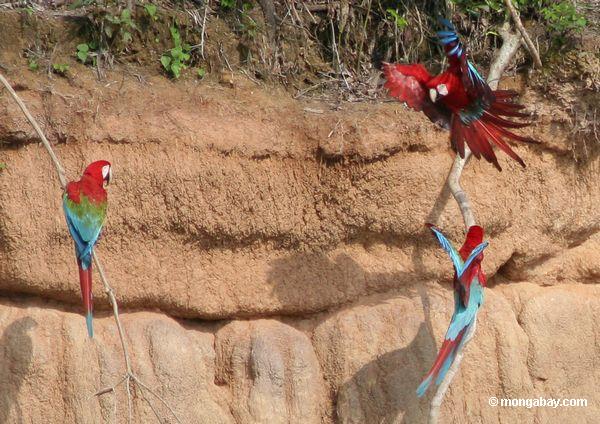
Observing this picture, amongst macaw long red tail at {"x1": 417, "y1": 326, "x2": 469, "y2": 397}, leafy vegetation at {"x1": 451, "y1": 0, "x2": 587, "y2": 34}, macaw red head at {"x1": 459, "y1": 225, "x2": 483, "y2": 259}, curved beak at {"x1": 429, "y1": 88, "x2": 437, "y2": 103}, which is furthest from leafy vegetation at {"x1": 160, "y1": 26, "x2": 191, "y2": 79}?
macaw long red tail at {"x1": 417, "y1": 326, "x2": 469, "y2": 397}

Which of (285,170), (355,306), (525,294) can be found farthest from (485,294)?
(285,170)

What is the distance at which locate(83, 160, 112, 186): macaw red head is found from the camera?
15.5 ft

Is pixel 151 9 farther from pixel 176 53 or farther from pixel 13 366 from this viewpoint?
pixel 13 366

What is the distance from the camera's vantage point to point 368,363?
18.4ft

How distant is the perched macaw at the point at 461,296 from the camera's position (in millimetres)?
5121

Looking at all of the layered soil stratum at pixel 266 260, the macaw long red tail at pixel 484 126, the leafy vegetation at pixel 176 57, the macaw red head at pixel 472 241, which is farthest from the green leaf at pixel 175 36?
the macaw red head at pixel 472 241

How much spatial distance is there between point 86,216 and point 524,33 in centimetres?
256

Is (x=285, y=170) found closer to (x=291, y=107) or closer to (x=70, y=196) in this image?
(x=291, y=107)

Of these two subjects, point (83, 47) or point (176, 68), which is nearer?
point (83, 47)

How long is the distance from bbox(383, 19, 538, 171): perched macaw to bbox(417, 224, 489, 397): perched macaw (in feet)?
1.37

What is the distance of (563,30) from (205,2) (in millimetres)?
2037

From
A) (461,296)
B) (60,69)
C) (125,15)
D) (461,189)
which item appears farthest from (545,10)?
(60,69)

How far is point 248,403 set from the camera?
5.42 metres

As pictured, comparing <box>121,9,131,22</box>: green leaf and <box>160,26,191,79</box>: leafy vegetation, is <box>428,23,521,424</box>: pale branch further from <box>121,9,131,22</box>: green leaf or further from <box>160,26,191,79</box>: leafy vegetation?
<box>121,9,131,22</box>: green leaf
